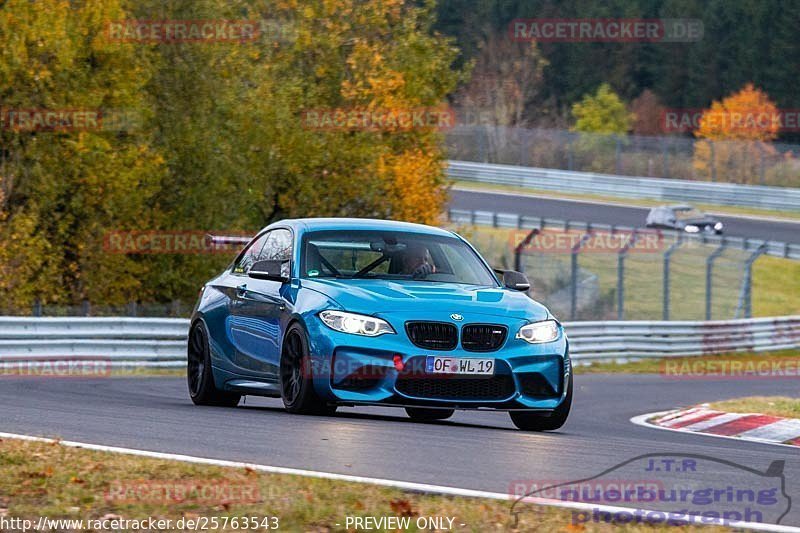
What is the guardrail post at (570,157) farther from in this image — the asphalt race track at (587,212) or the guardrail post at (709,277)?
the guardrail post at (709,277)

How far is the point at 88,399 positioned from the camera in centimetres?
1273

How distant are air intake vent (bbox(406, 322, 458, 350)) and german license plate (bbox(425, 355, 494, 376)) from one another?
9 centimetres

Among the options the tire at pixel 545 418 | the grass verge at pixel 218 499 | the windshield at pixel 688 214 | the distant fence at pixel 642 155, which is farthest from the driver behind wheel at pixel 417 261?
the distant fence at pixel 642 155

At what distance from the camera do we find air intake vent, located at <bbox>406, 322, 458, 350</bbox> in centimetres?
1034

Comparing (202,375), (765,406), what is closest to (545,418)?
(202,375)

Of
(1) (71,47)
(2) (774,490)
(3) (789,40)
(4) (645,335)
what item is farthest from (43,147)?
(3) (789,40)

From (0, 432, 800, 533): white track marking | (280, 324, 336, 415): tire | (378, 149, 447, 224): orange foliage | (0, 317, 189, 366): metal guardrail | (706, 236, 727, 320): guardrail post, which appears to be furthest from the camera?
(378, 149, 447, 224): orange foliage

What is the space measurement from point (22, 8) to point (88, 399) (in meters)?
17.2

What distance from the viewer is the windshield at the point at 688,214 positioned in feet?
166

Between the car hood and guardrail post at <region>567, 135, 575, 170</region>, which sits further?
guardrail post at <region>567, 135, 575, 170</region>

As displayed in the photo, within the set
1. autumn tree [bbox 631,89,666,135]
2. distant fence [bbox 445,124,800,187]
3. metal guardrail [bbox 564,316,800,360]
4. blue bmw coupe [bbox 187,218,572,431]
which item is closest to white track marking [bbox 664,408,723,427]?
blue bmw coupe [bbox 187,218,572,431]

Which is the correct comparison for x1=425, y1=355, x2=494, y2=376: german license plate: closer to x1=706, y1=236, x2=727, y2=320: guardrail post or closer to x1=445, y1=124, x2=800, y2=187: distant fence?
x1=706, y1=236, x2=727, y2=320: guardrail post

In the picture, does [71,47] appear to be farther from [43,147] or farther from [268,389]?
[268,389]

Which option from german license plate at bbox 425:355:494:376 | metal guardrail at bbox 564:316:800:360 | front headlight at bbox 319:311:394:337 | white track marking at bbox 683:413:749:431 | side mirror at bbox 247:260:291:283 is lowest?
metal guardrail at bbox 564:316:800:360
